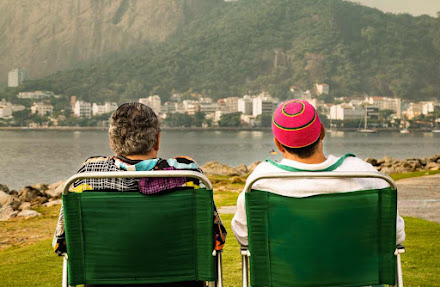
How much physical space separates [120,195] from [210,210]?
351 mm

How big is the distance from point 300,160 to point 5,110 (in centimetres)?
15293

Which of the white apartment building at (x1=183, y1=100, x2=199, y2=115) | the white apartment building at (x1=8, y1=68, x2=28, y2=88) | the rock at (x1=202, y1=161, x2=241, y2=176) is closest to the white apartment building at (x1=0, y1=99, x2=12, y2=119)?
the white apartment building at (x1=183, y1=100, x2=199, y2=115)

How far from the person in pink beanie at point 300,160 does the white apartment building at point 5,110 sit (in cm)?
14847

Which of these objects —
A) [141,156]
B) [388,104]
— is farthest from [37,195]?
[388,104]

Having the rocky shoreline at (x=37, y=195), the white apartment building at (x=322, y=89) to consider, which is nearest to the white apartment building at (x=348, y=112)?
the white apartment building at (x=322, y=89)

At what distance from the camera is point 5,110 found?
476 feet

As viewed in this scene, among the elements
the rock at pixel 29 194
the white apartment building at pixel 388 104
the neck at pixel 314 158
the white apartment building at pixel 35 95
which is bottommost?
the rock at pixel 29 194

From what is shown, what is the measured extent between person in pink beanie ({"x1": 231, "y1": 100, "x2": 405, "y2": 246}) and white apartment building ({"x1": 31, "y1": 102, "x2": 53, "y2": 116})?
13893cm

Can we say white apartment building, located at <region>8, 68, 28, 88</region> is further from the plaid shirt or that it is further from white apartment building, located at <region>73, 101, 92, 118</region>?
the plaid shirt

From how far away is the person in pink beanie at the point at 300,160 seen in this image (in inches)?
89.8

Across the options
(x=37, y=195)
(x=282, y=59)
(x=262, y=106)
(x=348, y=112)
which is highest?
(x=282, y=59)

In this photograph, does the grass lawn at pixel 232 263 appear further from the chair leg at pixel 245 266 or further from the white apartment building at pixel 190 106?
the white apartment building at pixel 190 106

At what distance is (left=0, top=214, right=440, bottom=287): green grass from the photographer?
15.3 ft

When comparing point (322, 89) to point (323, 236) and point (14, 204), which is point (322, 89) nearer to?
point (14, 204)
